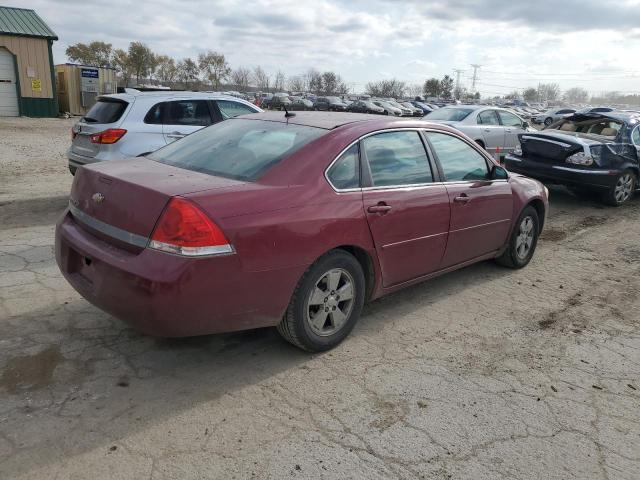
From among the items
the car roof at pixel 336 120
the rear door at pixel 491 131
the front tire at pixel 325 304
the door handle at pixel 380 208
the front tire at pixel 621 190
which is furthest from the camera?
the rear door at pixel 491 131

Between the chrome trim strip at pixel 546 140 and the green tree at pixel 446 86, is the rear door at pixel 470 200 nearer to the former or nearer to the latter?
the chrome trim strip at pixel 546 140

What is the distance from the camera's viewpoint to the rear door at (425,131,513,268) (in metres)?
4.40

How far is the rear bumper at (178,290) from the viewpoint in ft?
9.18

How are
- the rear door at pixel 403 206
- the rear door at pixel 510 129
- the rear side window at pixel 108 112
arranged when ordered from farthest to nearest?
the rear door at pixel 510 129, the rear side window at pixel 108 112, the rear door at pixel 403 206

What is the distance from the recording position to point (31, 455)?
2.47 metres

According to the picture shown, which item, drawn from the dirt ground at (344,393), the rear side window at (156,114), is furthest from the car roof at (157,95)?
the dirt ground at (344,393)

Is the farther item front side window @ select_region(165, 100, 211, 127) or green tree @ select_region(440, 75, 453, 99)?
green tree @ select_region(440, 75, 453, 99)

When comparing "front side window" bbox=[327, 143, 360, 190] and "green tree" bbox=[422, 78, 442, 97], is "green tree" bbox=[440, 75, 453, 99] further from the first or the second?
"front side window" bbox=[327, 143, 360, 190]

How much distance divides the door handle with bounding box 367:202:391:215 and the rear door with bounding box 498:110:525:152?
957cm

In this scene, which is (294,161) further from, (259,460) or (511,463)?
(511,463)

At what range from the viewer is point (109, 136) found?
278 inches

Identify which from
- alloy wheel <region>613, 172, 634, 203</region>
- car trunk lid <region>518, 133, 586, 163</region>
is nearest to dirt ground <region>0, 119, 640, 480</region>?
car trunk lid <region>518, 133, 586, 163</region>

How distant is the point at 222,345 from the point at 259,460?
1224 millimetres

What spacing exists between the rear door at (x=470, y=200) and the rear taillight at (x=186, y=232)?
224 centimetres
